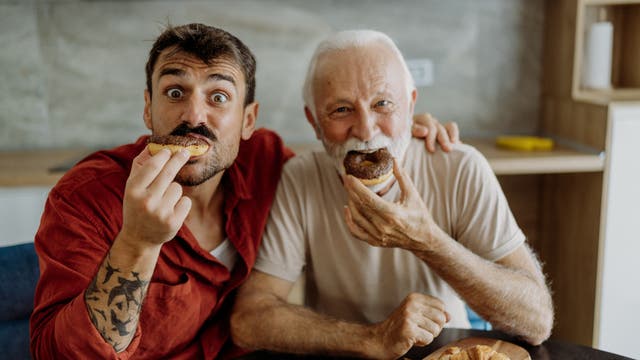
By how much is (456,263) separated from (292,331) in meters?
0.40

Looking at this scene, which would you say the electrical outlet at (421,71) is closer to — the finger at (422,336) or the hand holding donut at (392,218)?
the hand holding donut at (392,218)

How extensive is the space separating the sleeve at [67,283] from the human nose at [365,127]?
64 centimetres

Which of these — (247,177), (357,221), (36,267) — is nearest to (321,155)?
(247,177)

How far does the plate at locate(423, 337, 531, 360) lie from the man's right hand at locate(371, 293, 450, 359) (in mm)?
46

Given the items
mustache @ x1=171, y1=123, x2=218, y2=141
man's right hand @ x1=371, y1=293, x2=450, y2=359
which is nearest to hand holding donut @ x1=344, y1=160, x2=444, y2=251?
man's right hand @ x1=371, y1=293, x2=450, y2=359

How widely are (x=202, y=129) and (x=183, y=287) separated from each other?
14.5 inches

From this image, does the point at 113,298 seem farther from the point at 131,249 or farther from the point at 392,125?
the point at 392,125

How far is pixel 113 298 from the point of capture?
4.04 feet

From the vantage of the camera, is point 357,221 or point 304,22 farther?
point 304,22

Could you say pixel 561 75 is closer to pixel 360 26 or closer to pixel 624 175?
pixel 624 175

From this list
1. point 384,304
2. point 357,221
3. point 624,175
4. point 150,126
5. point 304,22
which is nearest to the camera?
point 357,221

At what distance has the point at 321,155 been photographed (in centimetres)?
188

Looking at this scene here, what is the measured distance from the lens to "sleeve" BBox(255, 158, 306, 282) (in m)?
1.72

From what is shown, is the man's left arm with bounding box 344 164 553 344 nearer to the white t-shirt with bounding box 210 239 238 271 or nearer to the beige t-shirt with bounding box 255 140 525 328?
the beige t-shirt with bounding box 255 140 525 328
